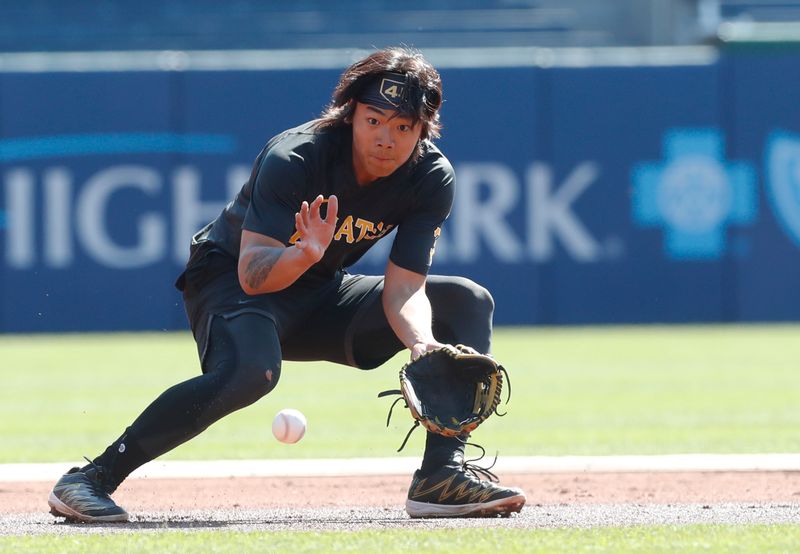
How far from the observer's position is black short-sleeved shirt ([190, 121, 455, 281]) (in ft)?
15.1

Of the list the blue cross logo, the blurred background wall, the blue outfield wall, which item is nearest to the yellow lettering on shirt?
the blurred background wall

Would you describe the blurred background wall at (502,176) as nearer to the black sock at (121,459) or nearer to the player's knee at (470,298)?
the player's knee at (470,298)

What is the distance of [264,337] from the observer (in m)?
4.54

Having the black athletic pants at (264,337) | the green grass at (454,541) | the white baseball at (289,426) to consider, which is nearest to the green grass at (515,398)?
the white baseball at (289,426)

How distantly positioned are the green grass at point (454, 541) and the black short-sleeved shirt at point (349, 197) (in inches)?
39.0

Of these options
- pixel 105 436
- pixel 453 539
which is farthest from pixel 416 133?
pixel 105 436

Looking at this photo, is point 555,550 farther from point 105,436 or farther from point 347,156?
point 105,436

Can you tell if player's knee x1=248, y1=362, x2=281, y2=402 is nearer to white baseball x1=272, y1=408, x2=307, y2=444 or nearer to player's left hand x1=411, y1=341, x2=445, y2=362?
player's left hand x1=411, y1=341, x2=445, y2=362

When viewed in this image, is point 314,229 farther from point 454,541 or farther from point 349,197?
point 454,541

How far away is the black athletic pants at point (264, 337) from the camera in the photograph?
14.5 ft

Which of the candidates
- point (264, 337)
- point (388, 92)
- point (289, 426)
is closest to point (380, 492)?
point (289, 426)

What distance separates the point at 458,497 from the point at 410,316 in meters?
0.60

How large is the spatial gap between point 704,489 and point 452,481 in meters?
1.17

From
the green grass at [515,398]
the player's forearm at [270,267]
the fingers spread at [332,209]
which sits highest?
the fingers spread at [332,209]
